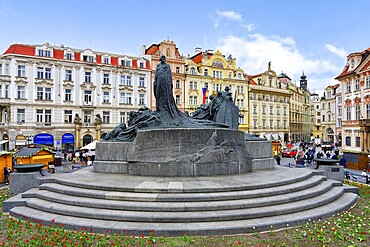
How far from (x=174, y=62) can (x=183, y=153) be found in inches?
1622

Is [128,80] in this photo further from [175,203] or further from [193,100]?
[175,203]

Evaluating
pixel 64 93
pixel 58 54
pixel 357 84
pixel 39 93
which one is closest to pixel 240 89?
pixel 357 84

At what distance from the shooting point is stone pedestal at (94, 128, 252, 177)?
1025cm

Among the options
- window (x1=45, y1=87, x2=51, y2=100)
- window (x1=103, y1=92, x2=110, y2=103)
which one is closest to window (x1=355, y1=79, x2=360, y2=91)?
window (x1=103, y1=92, x2=110, y2=103)

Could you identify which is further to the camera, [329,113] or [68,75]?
[329,113]

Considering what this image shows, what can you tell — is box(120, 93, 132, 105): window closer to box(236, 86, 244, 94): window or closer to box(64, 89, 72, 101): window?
box(64, 89, 72, 101): window

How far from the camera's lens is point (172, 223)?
263 inches

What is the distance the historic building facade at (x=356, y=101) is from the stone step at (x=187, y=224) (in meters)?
36.9

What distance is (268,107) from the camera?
62.0 m

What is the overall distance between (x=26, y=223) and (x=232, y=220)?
5.42 meters

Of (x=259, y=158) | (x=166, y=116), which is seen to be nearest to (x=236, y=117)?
(x=259, y=158)

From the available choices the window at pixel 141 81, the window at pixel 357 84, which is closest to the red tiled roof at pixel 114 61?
the window at pixel 141 81

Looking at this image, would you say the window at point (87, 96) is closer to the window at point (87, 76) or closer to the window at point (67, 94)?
the window at point (87, 76)

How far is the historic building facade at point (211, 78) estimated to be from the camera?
170 feet
